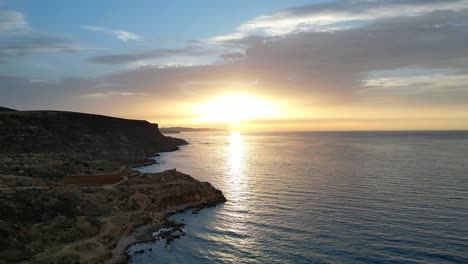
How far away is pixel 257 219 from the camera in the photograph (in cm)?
5384

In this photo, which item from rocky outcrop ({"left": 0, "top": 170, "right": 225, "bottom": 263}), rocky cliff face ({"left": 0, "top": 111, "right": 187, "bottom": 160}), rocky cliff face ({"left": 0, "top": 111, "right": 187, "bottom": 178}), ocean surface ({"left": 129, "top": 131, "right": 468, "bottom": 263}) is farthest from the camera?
rocky cliff face ({"left": 0, "top": 111, "right": 187, "bottom": 160})

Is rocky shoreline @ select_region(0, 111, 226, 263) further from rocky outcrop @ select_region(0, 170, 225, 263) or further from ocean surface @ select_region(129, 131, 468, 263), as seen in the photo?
ocean surface @ select_region(129, 131, 468, 263)

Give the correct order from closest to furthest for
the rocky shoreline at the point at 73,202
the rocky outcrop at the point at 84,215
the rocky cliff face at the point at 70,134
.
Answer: the rocky outcrop at the point at 84,215, the rocky shoreline at the point at 73,202, the rocky cliff face at the point at 70,134

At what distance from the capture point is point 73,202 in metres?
51.2

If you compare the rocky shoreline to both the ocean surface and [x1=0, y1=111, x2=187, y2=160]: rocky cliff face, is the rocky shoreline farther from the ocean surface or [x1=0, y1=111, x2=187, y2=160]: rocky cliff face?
the ocean surface

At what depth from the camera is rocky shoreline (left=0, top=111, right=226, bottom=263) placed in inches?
1515

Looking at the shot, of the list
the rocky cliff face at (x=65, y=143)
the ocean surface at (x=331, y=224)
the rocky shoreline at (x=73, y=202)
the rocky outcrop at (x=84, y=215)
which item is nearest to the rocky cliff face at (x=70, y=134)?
the rocky cliff face at (x=65, y=143)

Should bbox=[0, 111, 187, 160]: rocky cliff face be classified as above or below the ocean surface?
above

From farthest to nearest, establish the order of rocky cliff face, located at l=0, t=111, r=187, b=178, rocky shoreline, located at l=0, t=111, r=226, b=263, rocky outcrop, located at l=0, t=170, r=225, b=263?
rocky cliff face, located at l=0, t=111, r=187, b=178
rocky shoreline, located at l=0, t=111, r=226, b=263
rocky outcrop, located at l=0, t=170, r=225, b=263

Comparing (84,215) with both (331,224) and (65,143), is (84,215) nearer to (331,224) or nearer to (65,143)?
(331,224)

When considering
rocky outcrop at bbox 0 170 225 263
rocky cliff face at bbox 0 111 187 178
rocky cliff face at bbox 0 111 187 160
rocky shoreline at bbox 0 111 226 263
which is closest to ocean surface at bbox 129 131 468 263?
rocky outcrop at bbox 0 170 225 263

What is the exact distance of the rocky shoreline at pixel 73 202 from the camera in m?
38.5

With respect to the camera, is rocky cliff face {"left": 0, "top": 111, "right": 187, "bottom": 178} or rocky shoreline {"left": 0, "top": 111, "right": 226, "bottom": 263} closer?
rocky shoreline {"left": 0, "top": 111, "right": 226, "bottom": 263}

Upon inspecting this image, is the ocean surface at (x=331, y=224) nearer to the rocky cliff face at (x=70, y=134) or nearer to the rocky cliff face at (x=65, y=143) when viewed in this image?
the rocky cliff face at (x=65, y=143)
